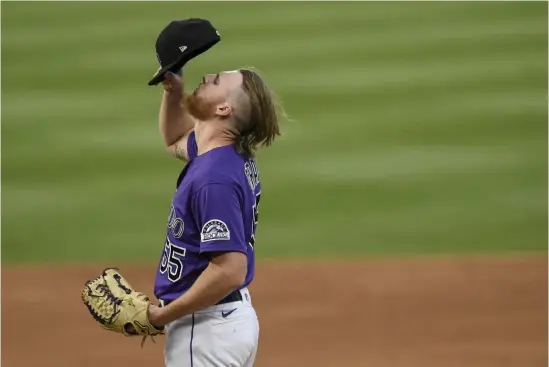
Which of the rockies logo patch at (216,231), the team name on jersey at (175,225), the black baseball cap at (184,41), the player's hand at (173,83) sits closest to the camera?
the rockies logo patch at (216,231)

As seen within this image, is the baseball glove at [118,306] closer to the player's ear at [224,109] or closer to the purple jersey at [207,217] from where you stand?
the purple jersey at [207,217]

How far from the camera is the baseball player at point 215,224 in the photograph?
2.59m

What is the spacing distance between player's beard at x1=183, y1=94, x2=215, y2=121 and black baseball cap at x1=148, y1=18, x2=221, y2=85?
0.16 metres

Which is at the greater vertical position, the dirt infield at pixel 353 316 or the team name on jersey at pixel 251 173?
the team name on jersey at pixel 251 173

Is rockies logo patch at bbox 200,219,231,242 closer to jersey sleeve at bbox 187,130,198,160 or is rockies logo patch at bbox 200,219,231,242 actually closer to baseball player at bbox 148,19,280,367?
baseball player at bbox 148,19,280,367

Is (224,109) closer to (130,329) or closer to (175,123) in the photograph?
(175,123)

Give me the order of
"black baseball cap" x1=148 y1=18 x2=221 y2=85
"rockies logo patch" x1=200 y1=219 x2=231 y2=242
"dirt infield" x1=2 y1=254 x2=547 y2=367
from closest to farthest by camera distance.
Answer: "rockies logo patch" x1=200 y1=219 x2=231 y2=242 → "black baseball cap" x1=148 y1=18 x2=221 y2=85 → "dirt infield" x1=2 y1=254 x2=547 y2=367

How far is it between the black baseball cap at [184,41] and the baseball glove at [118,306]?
744mm

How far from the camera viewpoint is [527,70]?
8797 mm

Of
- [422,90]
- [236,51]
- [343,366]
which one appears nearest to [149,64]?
[236,51]

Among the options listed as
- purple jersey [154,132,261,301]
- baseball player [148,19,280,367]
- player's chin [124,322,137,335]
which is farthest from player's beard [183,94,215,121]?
player's chin [124,322,137,335]

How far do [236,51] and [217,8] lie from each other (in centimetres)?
94

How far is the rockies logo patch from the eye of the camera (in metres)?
2.56

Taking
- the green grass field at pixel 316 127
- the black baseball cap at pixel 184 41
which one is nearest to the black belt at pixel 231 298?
the black baseball cap at pixel 184 41
